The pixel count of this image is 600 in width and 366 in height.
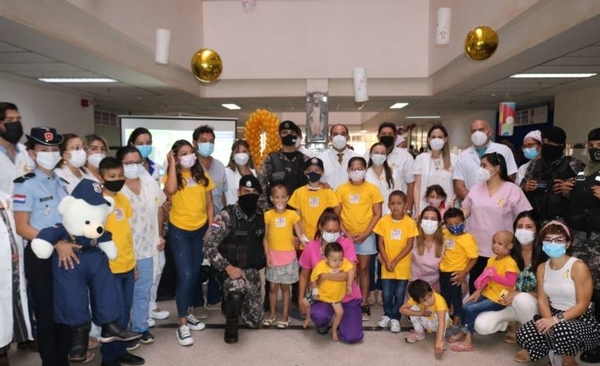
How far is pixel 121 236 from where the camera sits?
2.83m

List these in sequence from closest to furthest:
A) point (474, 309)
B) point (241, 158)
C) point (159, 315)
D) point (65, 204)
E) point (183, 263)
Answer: point (65, 204)
point (474, 309)
point (183, 263)
point (159, 315)
point (241, 158)

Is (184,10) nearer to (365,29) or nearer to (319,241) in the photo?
(365,29)

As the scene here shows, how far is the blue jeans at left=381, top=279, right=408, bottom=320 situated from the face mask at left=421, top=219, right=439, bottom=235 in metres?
0.48

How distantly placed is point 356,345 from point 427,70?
7.90m

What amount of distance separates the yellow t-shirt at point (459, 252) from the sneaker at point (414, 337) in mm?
540

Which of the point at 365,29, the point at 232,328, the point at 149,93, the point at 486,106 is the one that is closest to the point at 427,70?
the point at 365,29

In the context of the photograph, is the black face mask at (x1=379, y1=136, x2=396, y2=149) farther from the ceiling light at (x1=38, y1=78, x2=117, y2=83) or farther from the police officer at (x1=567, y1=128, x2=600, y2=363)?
the ceiling light at (x1=38, y1=78, x2=117, y2=83)

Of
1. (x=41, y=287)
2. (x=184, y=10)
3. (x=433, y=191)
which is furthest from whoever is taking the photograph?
(x=184, y=10)

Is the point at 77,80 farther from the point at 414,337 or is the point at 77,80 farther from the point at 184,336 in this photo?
the point at 414,337

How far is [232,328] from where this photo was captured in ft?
11.0

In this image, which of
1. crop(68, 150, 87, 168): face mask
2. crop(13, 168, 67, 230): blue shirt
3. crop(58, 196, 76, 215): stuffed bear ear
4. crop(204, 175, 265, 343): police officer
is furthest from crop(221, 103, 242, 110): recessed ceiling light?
crop(58, 196, 76, 215): stuffed bear ear

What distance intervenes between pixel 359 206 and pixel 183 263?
155 centimetres

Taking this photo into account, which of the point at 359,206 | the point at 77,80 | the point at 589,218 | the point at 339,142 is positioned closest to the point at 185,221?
the point at 359,206

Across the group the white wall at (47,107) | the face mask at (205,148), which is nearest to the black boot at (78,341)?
the face mask at (205,148)
